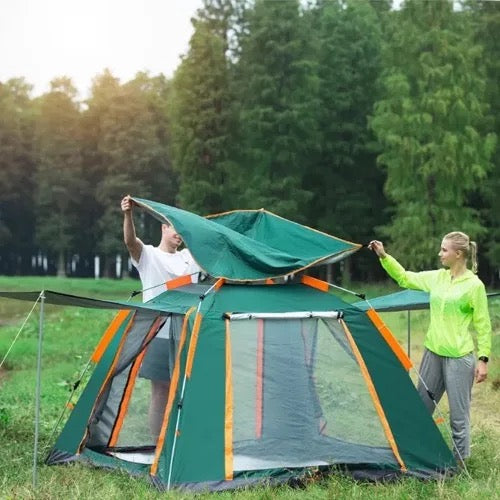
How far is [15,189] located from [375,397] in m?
36.7

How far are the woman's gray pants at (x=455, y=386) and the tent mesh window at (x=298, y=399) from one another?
1.66 feet

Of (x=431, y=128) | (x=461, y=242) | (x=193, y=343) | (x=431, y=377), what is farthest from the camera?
(x=431, y=128)

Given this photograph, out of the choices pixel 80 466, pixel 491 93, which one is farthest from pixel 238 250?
pixel 491 93

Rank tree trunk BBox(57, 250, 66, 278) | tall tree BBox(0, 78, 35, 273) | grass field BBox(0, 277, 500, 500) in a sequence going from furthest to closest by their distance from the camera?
tall tree BBox(0, 78, 35, 273)
tree trunk BBox(57, 250, 66, 278)
grass field BBox(0, 277, 500, 500)

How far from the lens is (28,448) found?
6.81m

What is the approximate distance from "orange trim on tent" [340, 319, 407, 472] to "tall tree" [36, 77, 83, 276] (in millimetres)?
33634

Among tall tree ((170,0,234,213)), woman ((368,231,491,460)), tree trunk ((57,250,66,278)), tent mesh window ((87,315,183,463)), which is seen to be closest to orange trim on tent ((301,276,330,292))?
woman ((368,231,491,460))

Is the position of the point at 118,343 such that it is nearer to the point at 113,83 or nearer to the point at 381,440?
the point at 381,440

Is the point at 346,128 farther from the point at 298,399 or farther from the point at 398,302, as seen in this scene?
the point at 298,399

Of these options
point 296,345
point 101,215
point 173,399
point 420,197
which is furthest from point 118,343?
point 101,215

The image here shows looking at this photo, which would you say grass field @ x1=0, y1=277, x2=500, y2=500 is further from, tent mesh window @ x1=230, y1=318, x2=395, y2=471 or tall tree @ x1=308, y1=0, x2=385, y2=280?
tall tree @ x1=308, y1=0, x2=385, y2=280

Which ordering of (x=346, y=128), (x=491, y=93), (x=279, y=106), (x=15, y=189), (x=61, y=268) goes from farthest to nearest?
(x=15, y=189)
(x=61, y=268)
(x=346, y=128)
(x=279, y=106)
(x=491, y=93)

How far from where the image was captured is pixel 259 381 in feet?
19.1

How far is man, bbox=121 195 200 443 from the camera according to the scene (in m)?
6.21
